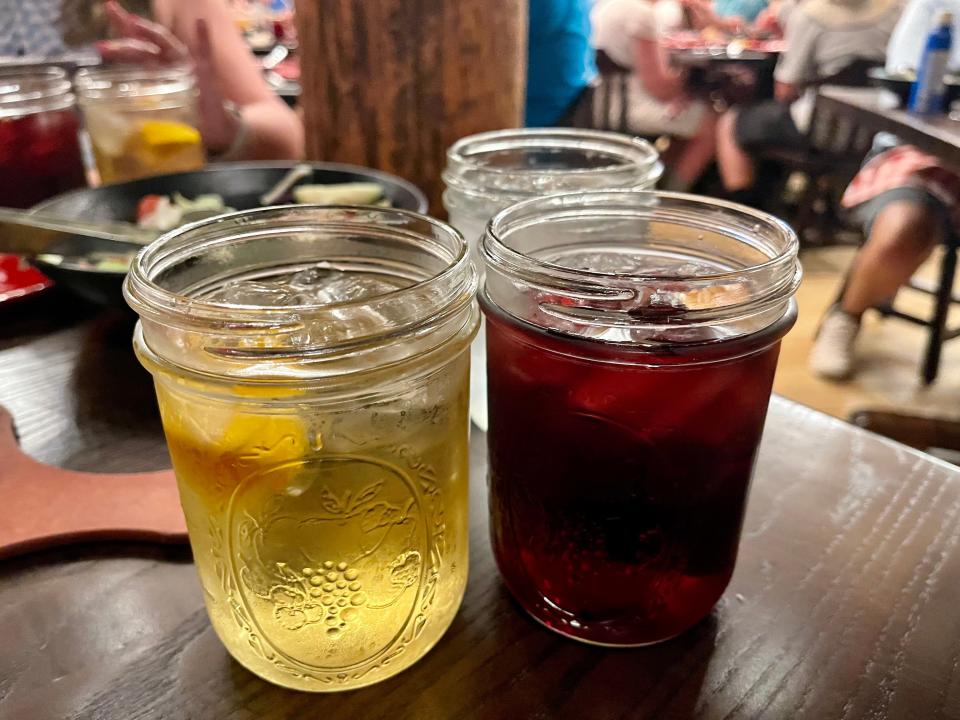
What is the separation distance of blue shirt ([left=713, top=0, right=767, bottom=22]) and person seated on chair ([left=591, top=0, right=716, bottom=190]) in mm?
1154

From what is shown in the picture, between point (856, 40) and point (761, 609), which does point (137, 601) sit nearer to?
point (761, 609)

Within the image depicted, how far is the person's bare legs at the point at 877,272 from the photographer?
2312 millimetres

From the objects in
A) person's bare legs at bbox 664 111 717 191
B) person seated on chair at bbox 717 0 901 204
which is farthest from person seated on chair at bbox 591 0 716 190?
person seated on chair at bbox 717 0 901 204

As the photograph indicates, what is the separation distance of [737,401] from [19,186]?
41.3 inches

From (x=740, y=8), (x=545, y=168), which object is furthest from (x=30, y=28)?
(x=740, y=8)

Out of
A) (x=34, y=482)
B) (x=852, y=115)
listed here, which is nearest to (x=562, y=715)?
(x=34, y=482)

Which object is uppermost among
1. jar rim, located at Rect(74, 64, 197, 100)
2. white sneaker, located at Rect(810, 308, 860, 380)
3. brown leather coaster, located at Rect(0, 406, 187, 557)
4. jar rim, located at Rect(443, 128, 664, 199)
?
jar rim, located at Rect(443, 128, 664, 199)

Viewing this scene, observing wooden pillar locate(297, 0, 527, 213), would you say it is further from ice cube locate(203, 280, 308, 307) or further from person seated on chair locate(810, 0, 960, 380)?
person seated on chair locate(810, 0, 960, 380)

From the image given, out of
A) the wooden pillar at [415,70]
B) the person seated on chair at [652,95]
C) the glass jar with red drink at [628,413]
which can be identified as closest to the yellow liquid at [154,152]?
the wooden pillar at [415,70]

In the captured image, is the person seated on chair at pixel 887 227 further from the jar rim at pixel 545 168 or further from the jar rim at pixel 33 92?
the jar rim at pixel 33 92

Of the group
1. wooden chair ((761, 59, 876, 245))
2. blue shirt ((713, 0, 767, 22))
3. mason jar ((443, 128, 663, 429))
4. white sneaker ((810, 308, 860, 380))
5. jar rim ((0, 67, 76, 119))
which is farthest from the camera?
blue shirt ((713, 0, 767, 22))

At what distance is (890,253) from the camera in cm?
238

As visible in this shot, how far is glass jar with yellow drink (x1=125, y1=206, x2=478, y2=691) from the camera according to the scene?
419 millimetres

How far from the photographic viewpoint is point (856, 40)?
3352mm
